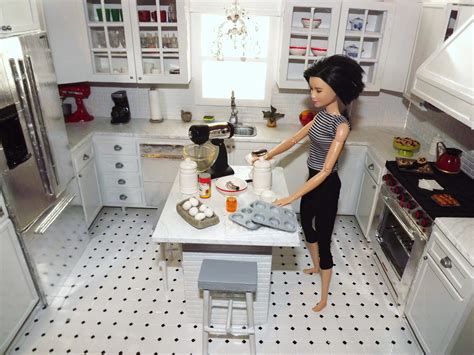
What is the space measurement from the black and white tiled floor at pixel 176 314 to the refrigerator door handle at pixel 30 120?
872mm

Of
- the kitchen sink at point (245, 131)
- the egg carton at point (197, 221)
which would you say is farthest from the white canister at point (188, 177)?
the kitchen sink at point (245, 131)

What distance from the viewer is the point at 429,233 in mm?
2141

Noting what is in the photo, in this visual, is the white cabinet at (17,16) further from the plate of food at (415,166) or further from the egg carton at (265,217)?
the plate of food at (415,166)

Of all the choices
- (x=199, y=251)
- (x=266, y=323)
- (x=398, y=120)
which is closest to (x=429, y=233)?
(x=266, y=323)

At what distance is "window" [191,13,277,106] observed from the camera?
3.40m

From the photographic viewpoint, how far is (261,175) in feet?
7.27

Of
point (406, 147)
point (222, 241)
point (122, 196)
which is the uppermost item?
point (406, 147)

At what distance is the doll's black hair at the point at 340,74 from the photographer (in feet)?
6.68

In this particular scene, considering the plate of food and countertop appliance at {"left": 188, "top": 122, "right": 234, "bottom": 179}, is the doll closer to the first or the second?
countertop appliance at {"left": 188, "top": 122, "right": 234, "bottom": 179}

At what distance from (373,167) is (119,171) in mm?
2432

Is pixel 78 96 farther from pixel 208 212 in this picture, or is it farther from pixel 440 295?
pixel 440 295

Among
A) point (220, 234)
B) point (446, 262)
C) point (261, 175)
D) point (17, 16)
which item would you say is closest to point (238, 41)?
point (261, 175)

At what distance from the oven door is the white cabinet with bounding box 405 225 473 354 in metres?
0.09

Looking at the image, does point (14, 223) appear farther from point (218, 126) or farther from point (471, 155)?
point (471, 155)
